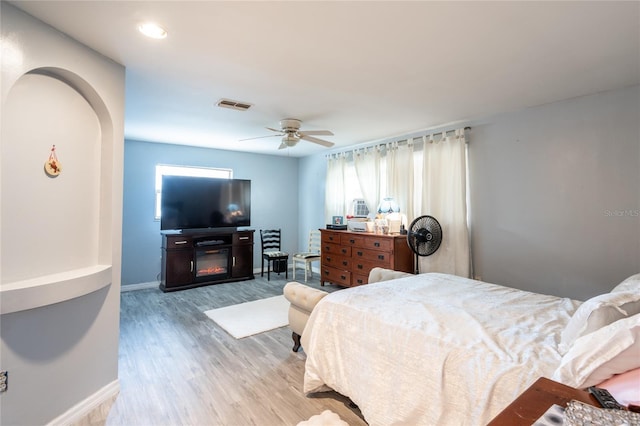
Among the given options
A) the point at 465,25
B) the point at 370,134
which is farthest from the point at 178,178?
the point at 465,25

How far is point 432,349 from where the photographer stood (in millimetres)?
1542

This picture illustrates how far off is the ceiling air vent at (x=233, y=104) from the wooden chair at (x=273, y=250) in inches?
118

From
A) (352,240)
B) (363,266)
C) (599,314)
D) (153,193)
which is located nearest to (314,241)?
(352,240)

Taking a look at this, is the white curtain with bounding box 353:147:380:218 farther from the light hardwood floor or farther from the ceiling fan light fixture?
the light hardwood floor

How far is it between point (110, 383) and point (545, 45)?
3833 millimetres

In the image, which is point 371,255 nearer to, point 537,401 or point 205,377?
point 205,377

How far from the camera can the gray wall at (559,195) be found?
2775 mm

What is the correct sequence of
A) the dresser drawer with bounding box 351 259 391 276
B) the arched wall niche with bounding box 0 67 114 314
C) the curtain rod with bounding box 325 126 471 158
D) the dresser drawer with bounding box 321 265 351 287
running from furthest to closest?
the dresser drawer with bounding box 321 265 351 287
the dresser drawer with bounding box 351 259 391 276
the curtain rod with bounding box 325 126 471 158
the arched wall niche with bounding box 0 67 114 314

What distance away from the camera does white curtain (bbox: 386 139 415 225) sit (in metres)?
4.39

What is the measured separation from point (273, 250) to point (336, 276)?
1768 mm

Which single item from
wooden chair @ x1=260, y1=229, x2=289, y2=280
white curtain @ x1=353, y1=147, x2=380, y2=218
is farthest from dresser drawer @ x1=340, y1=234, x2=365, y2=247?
wooden chair @ x1=260, y1=229, x2=289, y2=280

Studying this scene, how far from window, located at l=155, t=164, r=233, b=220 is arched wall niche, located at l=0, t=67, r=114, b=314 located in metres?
3.16

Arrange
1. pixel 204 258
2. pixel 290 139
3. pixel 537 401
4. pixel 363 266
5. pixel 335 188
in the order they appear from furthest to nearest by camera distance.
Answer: pixel 335 188
pixel 204 258
pixel 363 266
pixel 290 139
pixel 537 401

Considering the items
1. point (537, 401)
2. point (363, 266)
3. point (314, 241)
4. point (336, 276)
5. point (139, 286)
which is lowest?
point (139, 286)
